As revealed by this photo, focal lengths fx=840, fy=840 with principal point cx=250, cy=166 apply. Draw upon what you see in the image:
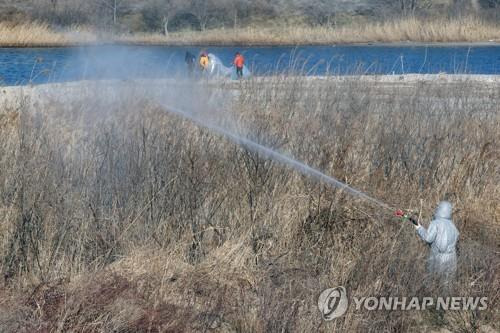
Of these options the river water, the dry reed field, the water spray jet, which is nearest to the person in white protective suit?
the dry reed field

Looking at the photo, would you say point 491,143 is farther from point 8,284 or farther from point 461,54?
point 461,54

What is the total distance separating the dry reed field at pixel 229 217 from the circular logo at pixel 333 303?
0.07 m

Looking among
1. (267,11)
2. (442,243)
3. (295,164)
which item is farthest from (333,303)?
(267,11)

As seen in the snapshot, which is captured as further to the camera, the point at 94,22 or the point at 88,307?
the point at 94,22

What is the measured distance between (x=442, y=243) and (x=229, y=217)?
74.6 inches

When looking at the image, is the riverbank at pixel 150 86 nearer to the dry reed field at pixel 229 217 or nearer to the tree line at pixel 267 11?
the dry reed field at pixel 229 217

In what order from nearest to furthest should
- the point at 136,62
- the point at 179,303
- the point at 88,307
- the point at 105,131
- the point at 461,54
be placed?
1. the point at 88,307
2. the point at 179,303
3. the point at 105,131
4. the point at 136,62
5. the point at 461,54

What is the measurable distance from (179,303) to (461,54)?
110 ft

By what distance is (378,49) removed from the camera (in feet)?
137

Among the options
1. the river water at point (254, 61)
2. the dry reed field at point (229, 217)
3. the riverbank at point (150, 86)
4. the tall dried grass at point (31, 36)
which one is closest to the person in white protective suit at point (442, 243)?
the dry reed field at point (229, 217)

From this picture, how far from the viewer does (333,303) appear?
593 cm

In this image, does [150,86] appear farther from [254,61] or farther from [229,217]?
[254,61]

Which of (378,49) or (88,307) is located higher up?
(88,307)

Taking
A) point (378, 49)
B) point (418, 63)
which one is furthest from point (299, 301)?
point (378, 49)
